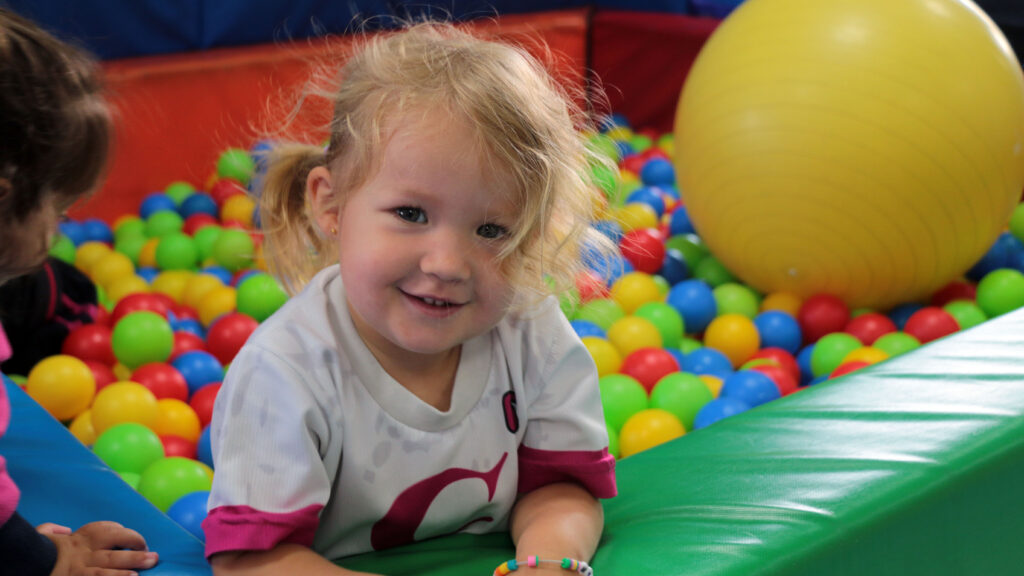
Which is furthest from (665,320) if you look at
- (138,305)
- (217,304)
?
(138,305)

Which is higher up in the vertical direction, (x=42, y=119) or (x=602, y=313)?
(x=42, y=119)

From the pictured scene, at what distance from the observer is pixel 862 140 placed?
Result: 1.81 metres

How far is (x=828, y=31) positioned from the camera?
6.11 feet

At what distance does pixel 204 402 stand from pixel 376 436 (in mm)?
787

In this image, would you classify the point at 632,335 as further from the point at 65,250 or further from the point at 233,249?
the point at 65,250

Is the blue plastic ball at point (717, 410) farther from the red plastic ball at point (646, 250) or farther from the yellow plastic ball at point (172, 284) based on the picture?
the yellow plastic ball at point (172, 284)

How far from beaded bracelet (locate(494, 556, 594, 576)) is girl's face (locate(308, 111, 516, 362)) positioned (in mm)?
192

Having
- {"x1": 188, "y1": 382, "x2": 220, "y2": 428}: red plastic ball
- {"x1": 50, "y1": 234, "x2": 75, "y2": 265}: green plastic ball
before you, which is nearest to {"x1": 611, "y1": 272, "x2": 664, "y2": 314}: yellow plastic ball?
{"x1": 188, "y1": 382, "x2": 220, "y2": 428}: red plastic ball

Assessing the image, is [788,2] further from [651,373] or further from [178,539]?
[178,539]

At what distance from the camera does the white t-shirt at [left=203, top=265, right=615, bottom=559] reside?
3.01 feet

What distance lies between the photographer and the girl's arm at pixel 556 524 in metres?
0.98

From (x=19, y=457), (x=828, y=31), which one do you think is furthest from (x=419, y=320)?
(x=828, y=31)

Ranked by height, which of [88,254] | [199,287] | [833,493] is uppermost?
[88,254]

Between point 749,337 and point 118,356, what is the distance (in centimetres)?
107
